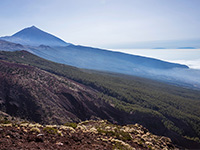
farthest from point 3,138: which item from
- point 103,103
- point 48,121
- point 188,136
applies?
point 188,136

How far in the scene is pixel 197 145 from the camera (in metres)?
52.2

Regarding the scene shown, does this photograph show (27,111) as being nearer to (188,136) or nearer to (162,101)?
(188,136)

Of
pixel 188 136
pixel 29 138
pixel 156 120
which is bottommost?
pixel 188 136

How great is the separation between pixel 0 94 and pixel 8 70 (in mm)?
17688

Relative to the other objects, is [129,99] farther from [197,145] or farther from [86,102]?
[197,145]

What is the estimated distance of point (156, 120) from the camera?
63719 mm

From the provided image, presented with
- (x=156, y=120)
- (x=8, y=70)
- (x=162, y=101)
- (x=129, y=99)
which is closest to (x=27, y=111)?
(x=8, y=70)

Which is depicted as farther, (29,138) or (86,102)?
(86,102)

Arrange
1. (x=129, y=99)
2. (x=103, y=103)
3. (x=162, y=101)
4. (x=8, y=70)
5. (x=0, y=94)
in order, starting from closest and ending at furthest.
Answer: (x=0, y=94) → (x=8, y=70) → (x=103, y=103) → (x=129, y=99) → (x=162, y=101)

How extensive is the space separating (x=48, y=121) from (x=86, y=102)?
2444 centimetres

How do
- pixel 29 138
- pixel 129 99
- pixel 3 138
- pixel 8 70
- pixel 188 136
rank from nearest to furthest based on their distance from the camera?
pixel 3 138, pixel 29 138, pixel 8 70, pixel 188 136, pixel 129 99

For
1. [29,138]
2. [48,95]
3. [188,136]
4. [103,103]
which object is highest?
[29,138]

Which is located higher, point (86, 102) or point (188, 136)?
point (86, 102)

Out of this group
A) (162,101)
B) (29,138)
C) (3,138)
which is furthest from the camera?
(162,101)
